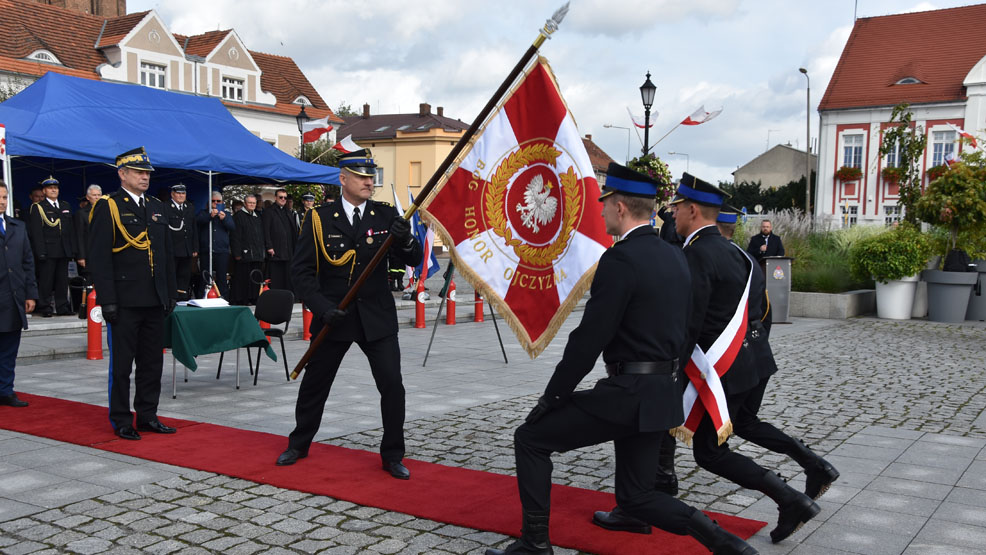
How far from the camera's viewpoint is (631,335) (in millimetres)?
3834

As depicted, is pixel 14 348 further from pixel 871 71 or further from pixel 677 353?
pixel 871 71

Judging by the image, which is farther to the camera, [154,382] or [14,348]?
[14,348]

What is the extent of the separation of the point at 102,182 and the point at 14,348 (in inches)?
458

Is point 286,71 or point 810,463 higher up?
point 286,71

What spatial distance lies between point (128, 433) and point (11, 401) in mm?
1857

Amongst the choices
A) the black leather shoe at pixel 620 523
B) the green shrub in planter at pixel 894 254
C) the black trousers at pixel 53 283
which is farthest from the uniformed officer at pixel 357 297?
the green shrub in planter at pixel 894 254

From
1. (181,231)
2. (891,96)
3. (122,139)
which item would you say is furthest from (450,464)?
(891,96)

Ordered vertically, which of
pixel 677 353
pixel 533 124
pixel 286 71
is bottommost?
pixel 677 353

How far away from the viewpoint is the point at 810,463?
4809 mm

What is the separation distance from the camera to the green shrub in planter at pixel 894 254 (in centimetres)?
1762

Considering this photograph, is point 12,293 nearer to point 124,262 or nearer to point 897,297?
point 124,262

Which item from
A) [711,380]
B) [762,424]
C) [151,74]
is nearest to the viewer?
[711,380]

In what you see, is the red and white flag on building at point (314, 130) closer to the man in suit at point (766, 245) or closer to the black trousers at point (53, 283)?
the black trousers at point (53, 283)

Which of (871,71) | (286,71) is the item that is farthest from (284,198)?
(871,71)
